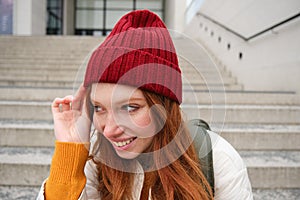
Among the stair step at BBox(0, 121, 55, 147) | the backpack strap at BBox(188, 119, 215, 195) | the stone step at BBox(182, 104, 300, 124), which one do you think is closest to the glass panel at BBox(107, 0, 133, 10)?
the stone step at BBox(182, 104, 300, 124)

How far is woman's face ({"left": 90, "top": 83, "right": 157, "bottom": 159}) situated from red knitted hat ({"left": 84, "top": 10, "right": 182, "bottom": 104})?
19 millimetres

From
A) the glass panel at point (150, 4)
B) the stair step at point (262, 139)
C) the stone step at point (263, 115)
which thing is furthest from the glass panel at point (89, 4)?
the stair step at point (262, 139)

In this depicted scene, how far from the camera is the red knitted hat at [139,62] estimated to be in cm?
60

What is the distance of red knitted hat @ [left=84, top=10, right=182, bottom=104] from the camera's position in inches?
23.7

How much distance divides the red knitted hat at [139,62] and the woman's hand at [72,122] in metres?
0.12

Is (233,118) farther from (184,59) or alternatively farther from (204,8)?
(204,8)

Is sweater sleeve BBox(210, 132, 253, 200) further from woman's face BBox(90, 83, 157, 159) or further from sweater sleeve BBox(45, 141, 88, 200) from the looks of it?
sweater sleeve BBox(45, 141, 88, 200)

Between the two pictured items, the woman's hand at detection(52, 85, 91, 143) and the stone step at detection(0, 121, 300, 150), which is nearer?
the woman's hand at detection(52, 85, 91, 143)

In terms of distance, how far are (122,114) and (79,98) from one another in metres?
0.21

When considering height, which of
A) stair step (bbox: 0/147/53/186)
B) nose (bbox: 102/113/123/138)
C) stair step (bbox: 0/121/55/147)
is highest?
nose (bbox: 102/113/123/138)

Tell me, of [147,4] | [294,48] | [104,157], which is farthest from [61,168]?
[147,4]

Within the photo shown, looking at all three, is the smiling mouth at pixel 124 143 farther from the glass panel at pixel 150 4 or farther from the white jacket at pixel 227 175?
the glass panel at pixel 150 4

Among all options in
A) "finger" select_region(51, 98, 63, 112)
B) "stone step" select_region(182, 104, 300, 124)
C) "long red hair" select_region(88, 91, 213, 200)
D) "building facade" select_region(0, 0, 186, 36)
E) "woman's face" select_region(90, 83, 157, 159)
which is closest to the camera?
"woman's face" select_region(90, 83, 157, 159)

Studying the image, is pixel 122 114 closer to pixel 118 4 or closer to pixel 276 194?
pixel 276 194
